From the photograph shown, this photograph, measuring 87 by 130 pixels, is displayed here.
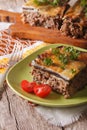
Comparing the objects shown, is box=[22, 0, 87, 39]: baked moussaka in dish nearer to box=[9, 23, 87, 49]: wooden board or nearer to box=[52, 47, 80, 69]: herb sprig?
box=[9, 23, 87, 49]: wooden board

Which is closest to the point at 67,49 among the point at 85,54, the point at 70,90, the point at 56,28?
the point at 85,54

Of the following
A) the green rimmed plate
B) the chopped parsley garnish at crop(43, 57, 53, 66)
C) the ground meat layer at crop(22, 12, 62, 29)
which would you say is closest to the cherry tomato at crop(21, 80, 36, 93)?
the green rimmed plate

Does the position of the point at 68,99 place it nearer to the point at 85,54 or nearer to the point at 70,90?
the point at 70,90

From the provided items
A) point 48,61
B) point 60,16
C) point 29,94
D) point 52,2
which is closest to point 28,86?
point 29,94

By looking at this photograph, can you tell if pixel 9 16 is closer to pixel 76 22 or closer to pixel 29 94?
pixel 76 22

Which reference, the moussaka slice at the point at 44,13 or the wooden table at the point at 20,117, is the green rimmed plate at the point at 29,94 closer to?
the wooden table at the point at 20,117

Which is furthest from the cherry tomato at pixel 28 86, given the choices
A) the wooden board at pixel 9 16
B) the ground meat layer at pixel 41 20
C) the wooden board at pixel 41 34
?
the wooden board at pixel 9 16
